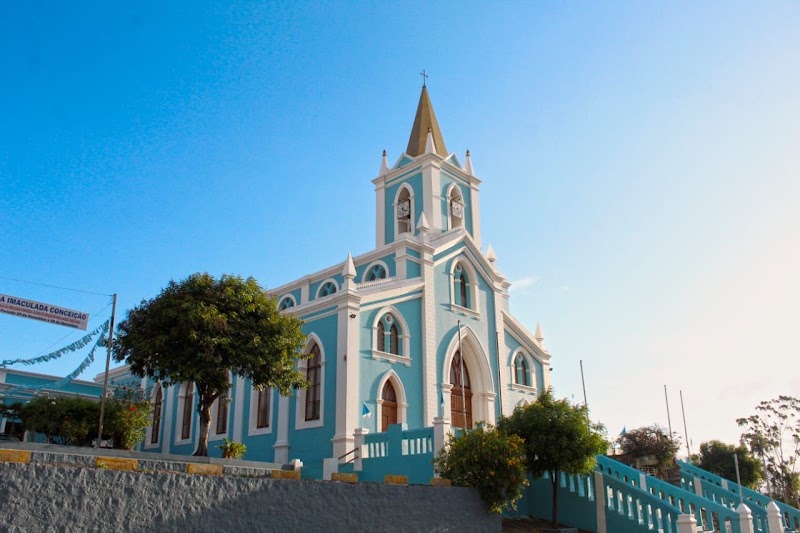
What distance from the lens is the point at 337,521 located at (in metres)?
12.6

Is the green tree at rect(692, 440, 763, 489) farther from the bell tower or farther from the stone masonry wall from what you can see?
the stone masonry wall

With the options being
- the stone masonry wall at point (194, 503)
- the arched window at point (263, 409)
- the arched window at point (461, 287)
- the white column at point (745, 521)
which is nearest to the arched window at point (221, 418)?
the arched window at point (263, 409)

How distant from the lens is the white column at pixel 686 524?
715 inches

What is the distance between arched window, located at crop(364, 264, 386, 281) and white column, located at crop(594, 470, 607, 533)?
47.2 ft

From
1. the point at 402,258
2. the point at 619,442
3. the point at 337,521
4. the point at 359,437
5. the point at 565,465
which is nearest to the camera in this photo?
the point at 337,521

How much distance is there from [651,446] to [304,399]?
26274 millimetres

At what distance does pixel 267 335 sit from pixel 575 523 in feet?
35.1

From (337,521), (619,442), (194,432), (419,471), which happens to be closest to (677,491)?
(419,471)

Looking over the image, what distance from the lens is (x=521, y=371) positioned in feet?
114

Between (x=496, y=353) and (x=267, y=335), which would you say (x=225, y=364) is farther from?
(x=496, y=353)

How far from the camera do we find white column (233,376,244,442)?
30.3 meters

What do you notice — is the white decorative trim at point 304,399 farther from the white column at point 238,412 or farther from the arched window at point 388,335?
the white column at point 238,412

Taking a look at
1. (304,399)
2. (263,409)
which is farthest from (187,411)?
(304,399)

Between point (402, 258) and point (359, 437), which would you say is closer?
point (359, 437)
